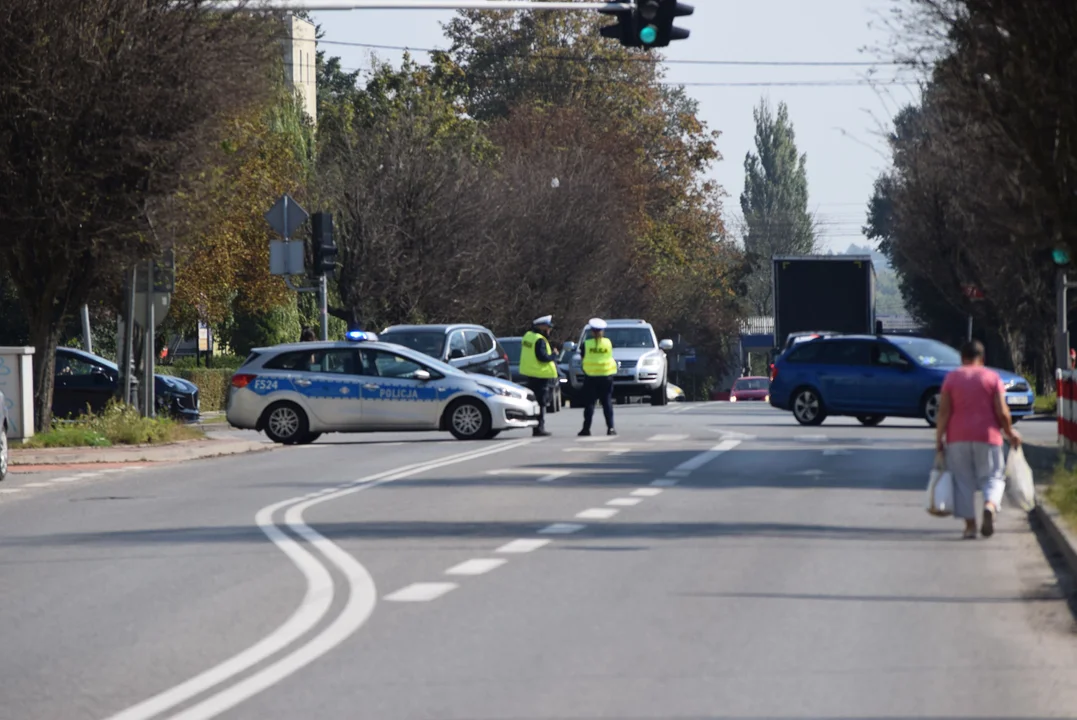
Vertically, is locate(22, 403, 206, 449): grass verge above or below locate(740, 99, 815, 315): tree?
below

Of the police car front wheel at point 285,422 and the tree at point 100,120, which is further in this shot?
the police car front wheel at point 285,422

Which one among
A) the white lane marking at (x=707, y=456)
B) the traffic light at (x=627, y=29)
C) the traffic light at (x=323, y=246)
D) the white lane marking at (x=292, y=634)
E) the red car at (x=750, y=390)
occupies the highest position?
the traffic light at (x=627, y=29)

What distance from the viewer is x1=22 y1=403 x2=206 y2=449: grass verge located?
2628cm

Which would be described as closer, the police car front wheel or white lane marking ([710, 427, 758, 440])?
the police car front wheel

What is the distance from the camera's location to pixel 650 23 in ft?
69.1

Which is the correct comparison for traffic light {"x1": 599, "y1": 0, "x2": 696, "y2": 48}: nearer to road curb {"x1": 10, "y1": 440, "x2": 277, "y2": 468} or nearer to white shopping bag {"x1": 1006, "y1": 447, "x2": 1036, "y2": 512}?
white shopping bag {"x1": 1006, "y1": 447, "x2": 1036, "y2": 512}

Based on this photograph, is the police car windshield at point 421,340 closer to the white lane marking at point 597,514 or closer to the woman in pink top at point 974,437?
the white lane marking at point 597,514

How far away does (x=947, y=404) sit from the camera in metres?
14.3

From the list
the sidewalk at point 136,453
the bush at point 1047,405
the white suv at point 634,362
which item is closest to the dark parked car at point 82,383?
the sidewalk at point 136,453

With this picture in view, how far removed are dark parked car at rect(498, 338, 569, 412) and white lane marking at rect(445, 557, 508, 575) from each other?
2541cm

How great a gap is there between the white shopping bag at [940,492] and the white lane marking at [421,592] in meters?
3.94

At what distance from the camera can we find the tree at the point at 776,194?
14012 centimetres

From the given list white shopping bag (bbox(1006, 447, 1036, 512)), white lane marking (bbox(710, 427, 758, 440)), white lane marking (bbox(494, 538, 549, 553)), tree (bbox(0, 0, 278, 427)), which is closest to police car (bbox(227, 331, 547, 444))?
tree (bbox(0, 0, 278, 427))

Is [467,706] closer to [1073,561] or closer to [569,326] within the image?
[1073,561]
